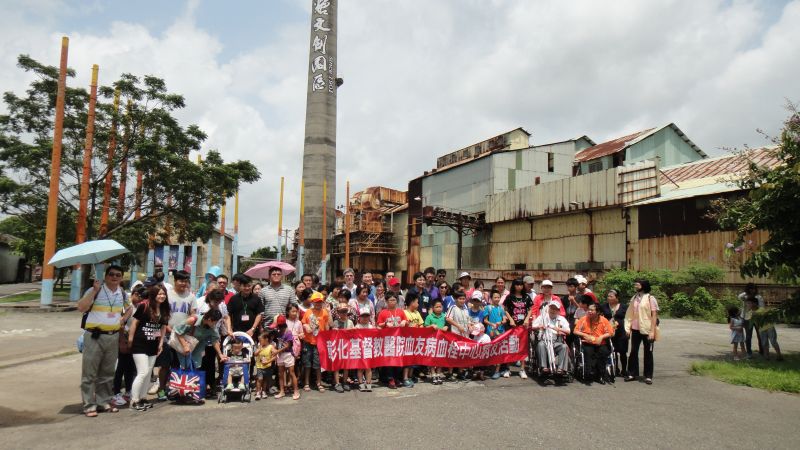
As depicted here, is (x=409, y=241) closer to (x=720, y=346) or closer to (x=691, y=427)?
(x=720, y=346)

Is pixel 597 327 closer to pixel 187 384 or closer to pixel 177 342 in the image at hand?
pixel 187 384

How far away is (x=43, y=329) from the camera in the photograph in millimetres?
14758

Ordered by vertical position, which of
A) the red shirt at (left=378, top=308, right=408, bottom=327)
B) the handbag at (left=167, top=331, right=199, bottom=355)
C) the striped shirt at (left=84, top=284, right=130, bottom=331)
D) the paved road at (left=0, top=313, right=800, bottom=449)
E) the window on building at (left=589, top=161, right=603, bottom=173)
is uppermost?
the window on building at (left=589, top=161, right=603, bottom=173)

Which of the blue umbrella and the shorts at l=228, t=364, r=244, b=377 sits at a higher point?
the blue umbrella

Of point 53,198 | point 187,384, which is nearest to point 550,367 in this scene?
point 187,384

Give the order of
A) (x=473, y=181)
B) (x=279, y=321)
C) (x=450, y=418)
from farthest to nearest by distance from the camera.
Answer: (x=473, y=181) → (x=279, y=321) → (x=450, y=418)

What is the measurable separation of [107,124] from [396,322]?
64.4ft

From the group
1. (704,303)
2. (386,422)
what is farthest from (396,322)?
(704,303)

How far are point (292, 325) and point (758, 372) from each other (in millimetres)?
8387

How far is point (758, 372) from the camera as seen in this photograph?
899 cm

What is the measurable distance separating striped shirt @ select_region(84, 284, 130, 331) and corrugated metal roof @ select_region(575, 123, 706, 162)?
31.0 meters

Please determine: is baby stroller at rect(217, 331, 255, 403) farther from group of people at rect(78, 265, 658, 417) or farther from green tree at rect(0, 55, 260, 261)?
green tree at rect(0, 55, 260, 261)

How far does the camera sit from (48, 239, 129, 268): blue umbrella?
687 centimetres

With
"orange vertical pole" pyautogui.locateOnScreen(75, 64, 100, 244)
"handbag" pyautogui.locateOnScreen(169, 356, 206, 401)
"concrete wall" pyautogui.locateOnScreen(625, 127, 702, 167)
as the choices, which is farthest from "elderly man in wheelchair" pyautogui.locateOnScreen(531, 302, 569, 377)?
"concrete wall" pyautogui.locateOnScreen(625, 127, 702, 167)
